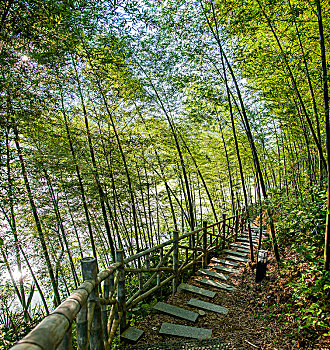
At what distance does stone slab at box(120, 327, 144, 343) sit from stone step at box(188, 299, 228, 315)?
1.01 m

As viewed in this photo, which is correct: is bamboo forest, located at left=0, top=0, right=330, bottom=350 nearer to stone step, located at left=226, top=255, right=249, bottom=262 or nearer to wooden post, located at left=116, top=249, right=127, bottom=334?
wooden post, located at left=116, top=249, right=127, bottom=334

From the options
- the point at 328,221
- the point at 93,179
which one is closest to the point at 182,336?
the point at 328,221

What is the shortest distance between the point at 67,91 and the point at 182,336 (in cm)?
440

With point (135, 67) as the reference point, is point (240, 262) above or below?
below

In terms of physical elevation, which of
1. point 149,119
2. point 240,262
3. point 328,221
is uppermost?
point 149,119

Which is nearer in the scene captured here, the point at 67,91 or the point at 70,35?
the point at 70,35

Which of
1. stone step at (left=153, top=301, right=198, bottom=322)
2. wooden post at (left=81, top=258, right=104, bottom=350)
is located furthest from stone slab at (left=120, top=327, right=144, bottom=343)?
wooden post at (left=81, top=258, right=104, bottom=350)

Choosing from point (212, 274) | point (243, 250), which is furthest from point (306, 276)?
point (243, 250)

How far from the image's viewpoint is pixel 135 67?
4.75 metres

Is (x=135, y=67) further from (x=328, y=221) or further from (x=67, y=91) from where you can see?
(x=328, y=221)

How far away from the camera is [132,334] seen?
2.35 m

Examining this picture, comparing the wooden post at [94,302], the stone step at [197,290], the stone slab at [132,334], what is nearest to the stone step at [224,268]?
the stone step at [197,290]

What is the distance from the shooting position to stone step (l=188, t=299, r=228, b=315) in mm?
2996

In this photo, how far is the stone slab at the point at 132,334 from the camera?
2.28 metres
